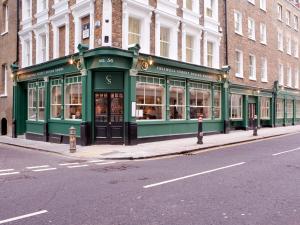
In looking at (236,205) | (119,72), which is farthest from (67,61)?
(236,205)

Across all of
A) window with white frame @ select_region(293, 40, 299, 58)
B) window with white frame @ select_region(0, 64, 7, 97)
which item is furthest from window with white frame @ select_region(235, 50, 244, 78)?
window with white frame @ select_region(0, 64, 7, 97)

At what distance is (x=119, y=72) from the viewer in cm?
1630

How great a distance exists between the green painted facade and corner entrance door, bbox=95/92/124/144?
202 mm

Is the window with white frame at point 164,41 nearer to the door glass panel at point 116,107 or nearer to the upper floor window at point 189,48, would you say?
the upper floor window at point 189,48

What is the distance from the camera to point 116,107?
1631 cm

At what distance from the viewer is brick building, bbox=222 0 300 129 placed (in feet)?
83.9

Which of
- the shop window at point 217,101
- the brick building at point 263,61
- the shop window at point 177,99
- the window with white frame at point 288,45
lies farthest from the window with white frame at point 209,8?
the window with white frame at point 288,45

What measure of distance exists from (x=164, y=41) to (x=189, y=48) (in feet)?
8.39

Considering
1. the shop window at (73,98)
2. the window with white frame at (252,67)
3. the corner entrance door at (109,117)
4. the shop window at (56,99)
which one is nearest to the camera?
the corner entrance door at (109,117)

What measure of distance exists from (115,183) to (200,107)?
47.1 ft

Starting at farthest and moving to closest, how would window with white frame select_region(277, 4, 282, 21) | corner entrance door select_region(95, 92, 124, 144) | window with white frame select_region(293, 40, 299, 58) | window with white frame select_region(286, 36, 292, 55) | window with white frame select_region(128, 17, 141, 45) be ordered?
Result: window with white frame select_region(293, 40, 299, 58), window with white frame select_region(286, 36, 292, 55), window with white frame select_region(277, 4, 282, 21), window with white frame select_region(128, 17, 141, 45), corner entrance door select_region(95, 92, 124, 144)

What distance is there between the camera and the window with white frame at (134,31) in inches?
658

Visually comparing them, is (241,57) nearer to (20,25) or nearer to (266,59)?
(266,59)

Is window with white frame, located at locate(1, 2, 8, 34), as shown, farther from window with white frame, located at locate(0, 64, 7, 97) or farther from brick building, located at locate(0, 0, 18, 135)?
window with white frame, located at locate(0, 64, 7, 97)
